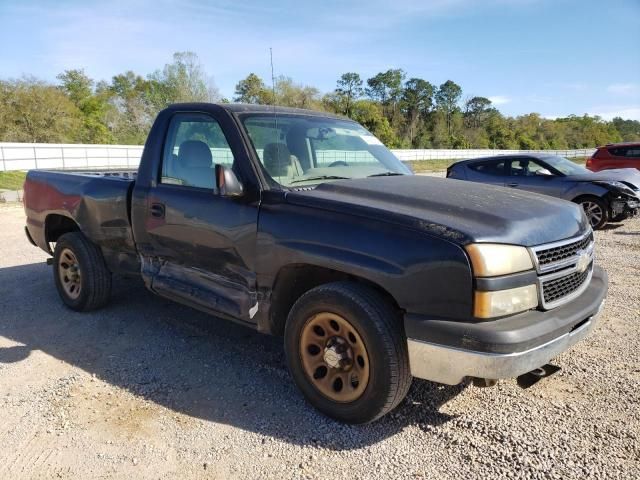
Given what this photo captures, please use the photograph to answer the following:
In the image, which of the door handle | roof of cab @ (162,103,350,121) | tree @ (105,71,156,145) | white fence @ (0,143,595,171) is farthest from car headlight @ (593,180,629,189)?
tree @ (105,71,156,145)

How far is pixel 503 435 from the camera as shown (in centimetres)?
274

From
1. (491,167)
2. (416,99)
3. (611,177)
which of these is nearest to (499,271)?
(611,177)

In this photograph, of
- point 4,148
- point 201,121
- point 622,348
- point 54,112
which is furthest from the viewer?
point 54,112

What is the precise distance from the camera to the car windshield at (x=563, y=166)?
32.2 feet

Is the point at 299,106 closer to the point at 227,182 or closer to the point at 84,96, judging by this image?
the point at 227,182

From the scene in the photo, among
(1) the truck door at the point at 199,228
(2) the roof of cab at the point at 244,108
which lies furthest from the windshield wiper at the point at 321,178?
(2) the roof of cab at the point at 244,108

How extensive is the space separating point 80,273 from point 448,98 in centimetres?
10049

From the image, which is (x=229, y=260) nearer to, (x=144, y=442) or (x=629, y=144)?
(x=144, y=442)

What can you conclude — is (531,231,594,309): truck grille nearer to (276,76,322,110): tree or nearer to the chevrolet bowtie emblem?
the chevrolet bowtie emblem

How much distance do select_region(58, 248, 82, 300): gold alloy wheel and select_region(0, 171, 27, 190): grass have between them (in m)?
12.5

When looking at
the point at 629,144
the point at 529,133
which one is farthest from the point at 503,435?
the point at 529,133

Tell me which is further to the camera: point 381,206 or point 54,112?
point 54,112

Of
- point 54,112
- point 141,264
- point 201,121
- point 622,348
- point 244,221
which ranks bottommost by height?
point 622,348

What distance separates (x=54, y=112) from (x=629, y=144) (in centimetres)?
3145
